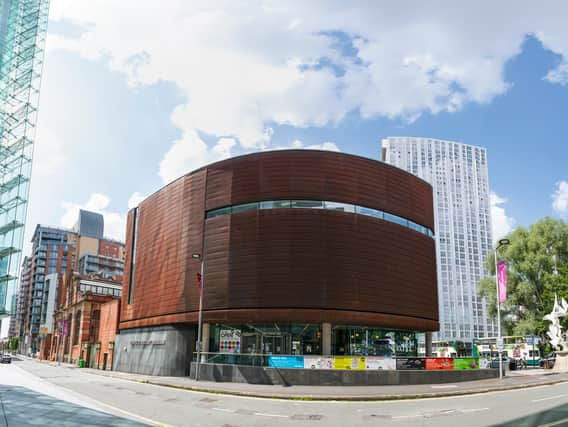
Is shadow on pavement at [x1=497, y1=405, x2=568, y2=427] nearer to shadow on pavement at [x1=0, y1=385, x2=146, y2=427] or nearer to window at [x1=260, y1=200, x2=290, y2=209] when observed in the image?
shadow on pavement at [x1=0, y1=385, x2=146, y2=427]

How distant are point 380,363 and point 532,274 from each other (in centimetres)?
3784

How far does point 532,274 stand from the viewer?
188ft

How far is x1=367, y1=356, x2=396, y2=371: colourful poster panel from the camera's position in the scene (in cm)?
3005

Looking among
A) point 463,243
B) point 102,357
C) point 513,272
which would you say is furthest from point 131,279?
point 463,243

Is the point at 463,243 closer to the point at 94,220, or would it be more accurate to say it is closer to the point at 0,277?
the point at 94,220

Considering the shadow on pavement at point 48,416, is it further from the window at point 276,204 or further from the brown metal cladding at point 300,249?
the window at point 276,204

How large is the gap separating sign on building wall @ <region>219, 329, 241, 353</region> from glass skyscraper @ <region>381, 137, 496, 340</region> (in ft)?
376

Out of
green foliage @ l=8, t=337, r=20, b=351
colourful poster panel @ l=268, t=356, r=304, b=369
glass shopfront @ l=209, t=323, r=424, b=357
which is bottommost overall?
green foliage @ l=8, t=337, r=20, b=351

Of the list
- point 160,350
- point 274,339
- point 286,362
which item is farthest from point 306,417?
point 160,350

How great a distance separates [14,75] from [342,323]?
96.9 feet

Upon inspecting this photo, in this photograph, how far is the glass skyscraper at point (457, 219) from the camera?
143625 mm

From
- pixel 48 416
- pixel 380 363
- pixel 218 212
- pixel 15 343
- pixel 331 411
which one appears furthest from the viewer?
pixel 15 343

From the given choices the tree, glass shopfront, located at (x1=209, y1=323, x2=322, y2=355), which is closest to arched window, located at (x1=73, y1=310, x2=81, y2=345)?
glass shopfront, located at (x1=209, y1=323, x2=322, y2=355)

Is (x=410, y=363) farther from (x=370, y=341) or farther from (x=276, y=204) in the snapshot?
(x=276, y=204)
